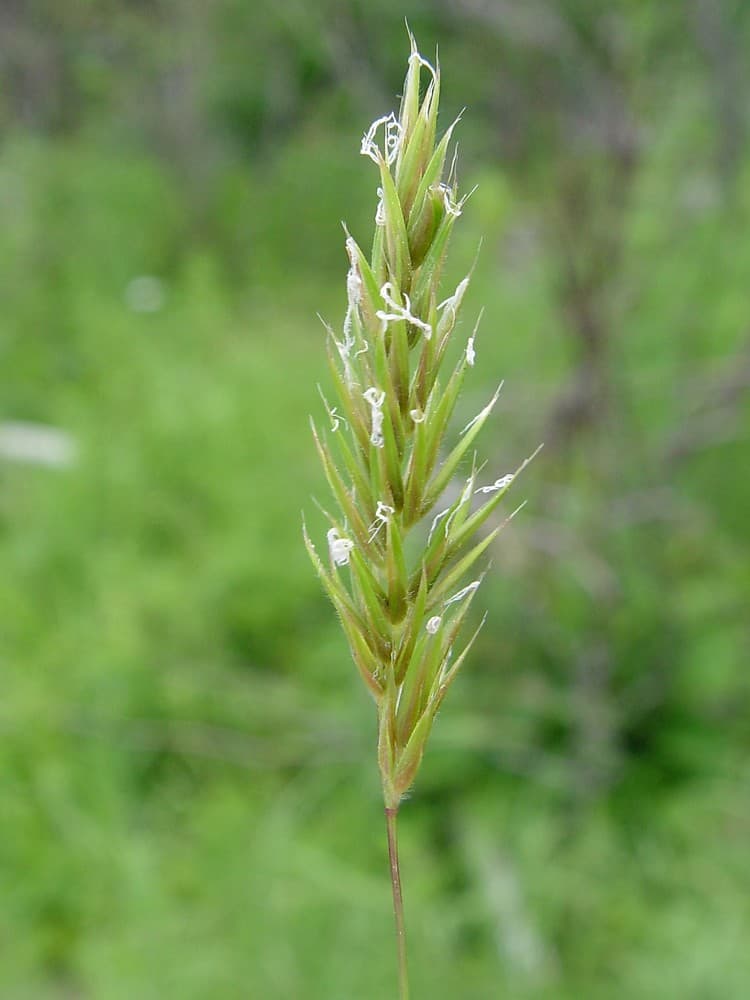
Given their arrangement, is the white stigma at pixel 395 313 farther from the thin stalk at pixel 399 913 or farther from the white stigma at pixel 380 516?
the thin stalk at pixel 399 913

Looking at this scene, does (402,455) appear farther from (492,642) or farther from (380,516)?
(492,642)

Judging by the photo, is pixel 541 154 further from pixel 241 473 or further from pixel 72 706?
pixel 72 706

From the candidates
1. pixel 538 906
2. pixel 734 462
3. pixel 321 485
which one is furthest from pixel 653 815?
pixel 321 485

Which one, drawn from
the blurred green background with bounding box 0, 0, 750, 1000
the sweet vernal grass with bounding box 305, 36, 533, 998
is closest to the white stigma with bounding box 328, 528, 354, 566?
the sweet vernal grass with bounding box 305, 36, 533, 998

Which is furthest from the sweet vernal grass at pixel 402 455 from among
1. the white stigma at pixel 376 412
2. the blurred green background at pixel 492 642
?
the blurred green background at pixel 492 642

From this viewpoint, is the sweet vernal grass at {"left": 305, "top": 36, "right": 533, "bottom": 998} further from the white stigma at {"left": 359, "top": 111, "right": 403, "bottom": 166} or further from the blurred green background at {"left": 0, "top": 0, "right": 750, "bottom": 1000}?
the blurred green background at {"left": 0, "top": 0, "right": 750, "bottom": 1000}

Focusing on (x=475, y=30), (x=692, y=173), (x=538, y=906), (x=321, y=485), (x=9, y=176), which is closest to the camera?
(x=538, y=906)
